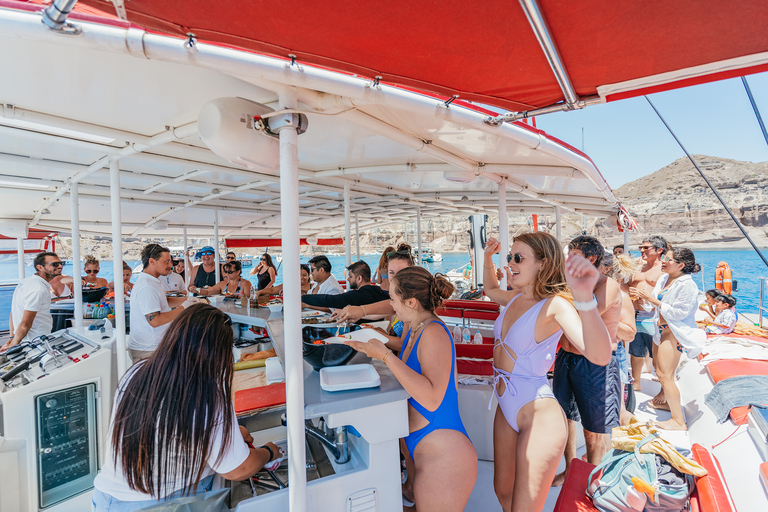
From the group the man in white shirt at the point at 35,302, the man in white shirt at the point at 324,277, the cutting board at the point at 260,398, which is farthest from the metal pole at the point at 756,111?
the man in white shirt at the point at 35,302

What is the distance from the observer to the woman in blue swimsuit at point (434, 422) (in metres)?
1.48

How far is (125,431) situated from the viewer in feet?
4.02

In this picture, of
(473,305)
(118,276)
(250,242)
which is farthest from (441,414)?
(250,242)

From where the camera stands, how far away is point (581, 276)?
1.36 metres

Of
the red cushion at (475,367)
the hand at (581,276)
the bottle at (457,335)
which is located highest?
the hand at (581,276)

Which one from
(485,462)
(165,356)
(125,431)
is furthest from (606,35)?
(485,462)

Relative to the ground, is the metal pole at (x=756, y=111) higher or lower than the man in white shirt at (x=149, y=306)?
higher

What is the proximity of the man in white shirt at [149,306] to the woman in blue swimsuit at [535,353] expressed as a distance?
283 cm

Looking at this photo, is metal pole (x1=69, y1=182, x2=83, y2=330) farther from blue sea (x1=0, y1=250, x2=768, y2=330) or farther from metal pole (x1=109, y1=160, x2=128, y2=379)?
blue sea (x1=0, y1=250, x2=768, y2=330)

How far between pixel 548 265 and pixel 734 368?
318cm

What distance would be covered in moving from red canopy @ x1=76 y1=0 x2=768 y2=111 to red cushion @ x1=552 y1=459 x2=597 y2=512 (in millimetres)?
1873

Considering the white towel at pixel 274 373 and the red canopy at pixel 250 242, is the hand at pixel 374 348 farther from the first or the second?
the red canopy at pixel 250 242

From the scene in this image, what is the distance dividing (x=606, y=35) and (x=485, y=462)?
2.87 m

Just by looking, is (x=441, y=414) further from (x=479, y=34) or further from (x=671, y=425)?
(x=671, y=425)
